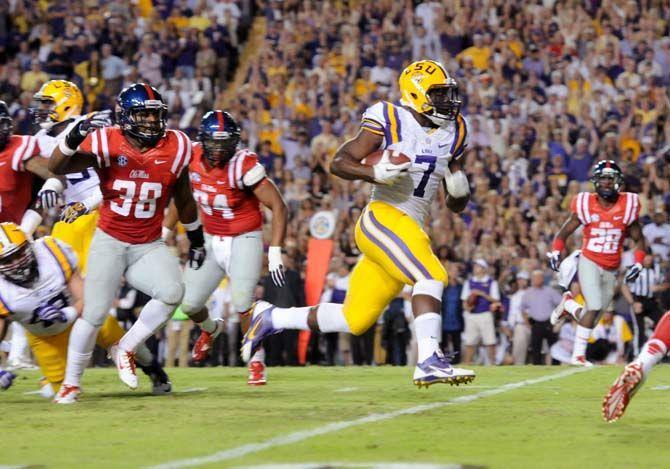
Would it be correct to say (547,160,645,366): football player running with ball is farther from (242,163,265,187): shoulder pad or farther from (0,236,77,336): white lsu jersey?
(0,236,77,336): white lsu jersey

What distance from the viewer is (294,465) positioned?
4.84m

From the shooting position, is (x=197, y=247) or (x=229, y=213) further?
(x=229, y=213)

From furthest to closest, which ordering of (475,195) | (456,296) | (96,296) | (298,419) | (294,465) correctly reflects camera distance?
(475,195)
(456,296)
(96,296)
(298,419)
(294,465)

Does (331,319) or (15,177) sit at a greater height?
(15,177)

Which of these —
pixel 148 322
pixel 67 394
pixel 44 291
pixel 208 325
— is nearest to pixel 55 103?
pixel 208 325

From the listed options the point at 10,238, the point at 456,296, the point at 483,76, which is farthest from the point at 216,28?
the point at 10,238

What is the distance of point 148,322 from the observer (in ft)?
24.6

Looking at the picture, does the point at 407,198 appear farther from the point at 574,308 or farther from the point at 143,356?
the point at 574,308

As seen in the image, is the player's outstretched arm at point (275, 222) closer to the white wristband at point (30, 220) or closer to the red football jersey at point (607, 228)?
the white wristband at point (30, 220)

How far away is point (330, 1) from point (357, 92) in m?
2.22

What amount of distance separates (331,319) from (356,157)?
0.97m

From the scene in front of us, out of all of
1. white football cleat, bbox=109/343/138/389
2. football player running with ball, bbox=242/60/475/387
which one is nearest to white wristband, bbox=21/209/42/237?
white football cleat, bbox=109/343/138/389

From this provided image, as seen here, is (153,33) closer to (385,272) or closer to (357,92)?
(357,92)

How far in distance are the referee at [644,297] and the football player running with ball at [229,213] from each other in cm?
Answer: 563
